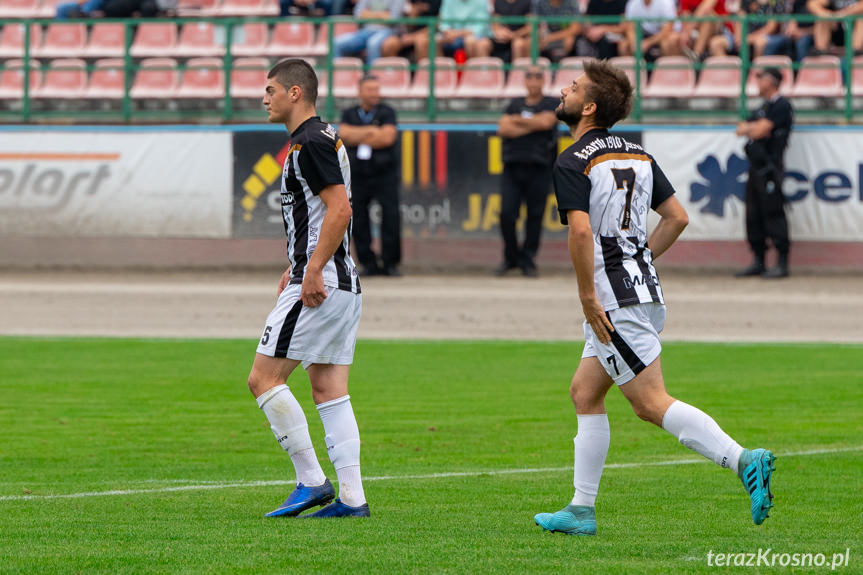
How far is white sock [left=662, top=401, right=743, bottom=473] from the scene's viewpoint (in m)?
5.58

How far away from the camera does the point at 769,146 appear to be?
1958 centimetres

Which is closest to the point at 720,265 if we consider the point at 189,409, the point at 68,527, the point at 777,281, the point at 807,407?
the point at 777,281

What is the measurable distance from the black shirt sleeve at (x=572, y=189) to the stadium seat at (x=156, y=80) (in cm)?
1870

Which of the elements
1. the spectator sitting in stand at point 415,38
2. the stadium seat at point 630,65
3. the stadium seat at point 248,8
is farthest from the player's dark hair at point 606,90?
the stadium seat at point 248,8

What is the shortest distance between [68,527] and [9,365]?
7.31m

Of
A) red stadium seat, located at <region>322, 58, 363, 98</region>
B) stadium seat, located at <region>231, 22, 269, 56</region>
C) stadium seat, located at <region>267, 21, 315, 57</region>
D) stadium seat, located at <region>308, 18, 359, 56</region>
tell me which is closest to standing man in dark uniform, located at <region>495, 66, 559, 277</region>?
red stadium seat, located at <region>322, 58, 363, 98</region>

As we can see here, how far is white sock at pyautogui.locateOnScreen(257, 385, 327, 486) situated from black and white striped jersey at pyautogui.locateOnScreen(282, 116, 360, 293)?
0.52 meters

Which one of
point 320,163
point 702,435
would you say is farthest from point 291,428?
point 702,435

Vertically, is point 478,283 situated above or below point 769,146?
below

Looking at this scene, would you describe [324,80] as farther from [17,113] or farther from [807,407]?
[807,407]

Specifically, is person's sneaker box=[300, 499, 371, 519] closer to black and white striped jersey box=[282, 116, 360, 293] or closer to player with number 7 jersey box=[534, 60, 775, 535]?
player with number 7 jersey box=[534, 60, 775, 535]

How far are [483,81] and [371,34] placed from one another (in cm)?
219

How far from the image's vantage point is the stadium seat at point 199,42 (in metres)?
24.4

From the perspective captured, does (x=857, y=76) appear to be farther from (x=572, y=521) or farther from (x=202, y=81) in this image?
(x=572, y=521)
